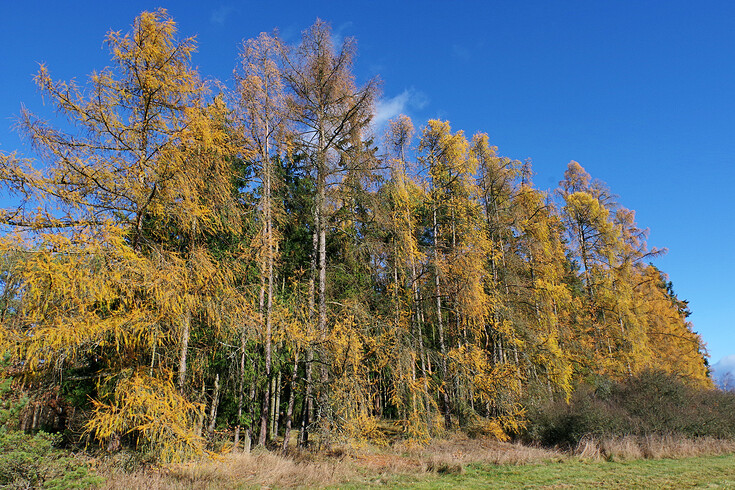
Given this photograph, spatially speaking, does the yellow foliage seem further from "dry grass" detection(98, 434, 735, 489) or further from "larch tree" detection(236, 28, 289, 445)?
"larch tree" detection(236, 28, 289, 445)

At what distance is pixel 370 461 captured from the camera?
387 inches

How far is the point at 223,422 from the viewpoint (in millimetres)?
11484

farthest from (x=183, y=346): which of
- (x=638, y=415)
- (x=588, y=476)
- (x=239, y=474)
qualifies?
(x=638, y=415)

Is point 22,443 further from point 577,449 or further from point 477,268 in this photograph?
point 577,449

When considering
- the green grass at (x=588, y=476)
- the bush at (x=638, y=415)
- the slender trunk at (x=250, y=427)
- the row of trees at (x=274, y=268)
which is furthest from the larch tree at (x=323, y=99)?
the bush at (x=638, y=415)

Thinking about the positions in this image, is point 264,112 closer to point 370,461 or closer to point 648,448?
point 370,461

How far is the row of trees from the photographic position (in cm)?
575

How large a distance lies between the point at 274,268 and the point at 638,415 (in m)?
12.9

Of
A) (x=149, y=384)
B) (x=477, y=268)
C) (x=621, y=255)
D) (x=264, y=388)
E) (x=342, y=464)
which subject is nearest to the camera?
(x=149, y=384)

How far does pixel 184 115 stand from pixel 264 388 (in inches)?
256

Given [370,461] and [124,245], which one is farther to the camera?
[370,461]

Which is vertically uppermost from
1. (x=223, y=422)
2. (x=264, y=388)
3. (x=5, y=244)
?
(x=5, y=244)

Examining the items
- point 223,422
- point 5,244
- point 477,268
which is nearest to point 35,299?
point 5,244

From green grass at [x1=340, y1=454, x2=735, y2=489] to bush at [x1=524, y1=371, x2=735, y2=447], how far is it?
7.28 ft
